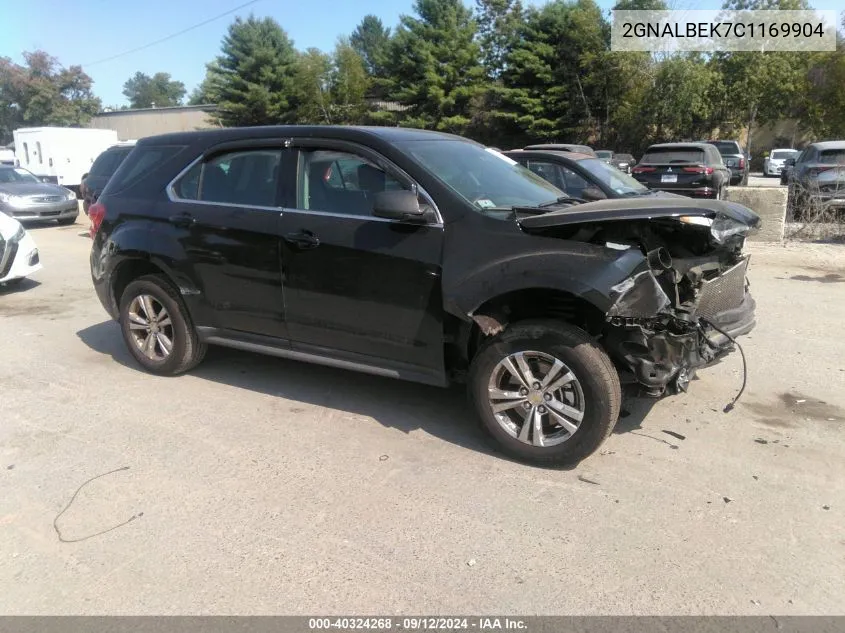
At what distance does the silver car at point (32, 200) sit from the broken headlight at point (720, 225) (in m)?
16.0

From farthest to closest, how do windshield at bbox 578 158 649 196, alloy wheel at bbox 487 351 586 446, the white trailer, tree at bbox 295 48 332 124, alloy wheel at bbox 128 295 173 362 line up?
1. tree at bbox 295 48 332 124
2. the white trailer
3. windshield at bbox 578 158 649 196
4. alloy wheel at bbox 128 295 173 362
5. alloy wheel at bbox 487 351 586 446

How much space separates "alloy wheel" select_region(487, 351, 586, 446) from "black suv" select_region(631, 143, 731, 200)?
1041cm

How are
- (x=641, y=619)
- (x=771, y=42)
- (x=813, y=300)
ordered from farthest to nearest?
(x=771, y=42)
(x=813, y=300)
(x=641, y=619)

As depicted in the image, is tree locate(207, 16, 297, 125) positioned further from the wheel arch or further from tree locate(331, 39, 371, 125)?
the wheel arch

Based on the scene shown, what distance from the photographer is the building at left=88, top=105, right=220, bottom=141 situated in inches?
2222

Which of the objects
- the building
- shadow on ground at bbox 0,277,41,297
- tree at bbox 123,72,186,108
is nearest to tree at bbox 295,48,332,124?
the building

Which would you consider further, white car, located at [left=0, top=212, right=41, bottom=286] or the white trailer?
the white trailer

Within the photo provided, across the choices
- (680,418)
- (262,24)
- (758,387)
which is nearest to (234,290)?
(680,418)

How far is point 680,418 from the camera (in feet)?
14.3

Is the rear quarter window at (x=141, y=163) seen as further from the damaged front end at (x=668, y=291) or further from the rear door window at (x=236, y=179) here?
the damaged front end at (x=668, y=291)

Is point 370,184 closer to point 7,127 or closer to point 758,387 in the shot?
point 758,387

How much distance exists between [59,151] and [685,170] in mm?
24955

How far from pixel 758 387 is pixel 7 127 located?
8986 cm

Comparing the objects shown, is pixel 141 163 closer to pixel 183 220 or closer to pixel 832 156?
pixel 183 220
